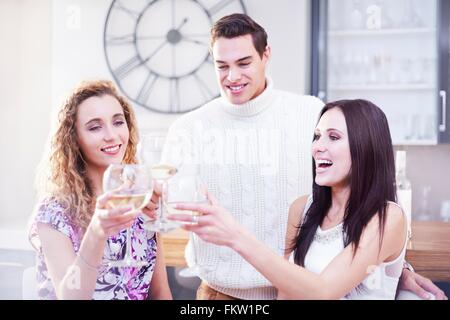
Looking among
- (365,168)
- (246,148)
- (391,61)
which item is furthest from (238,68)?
(391,61)

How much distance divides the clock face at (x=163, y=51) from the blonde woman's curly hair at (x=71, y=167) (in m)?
0.16

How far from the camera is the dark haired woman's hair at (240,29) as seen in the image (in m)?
1.12

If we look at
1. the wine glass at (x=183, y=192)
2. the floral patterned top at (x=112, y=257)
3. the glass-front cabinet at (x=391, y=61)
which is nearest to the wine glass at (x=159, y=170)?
the wine glass at (x=183, y=192)

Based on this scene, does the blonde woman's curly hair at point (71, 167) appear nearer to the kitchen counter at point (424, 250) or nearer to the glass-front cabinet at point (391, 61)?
the kitchen counter at point (424, 250)

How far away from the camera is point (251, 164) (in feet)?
3.77

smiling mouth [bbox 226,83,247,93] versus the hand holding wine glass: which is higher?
smiling mouth [bbox 226,83,247,93]

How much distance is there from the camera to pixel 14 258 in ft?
4.04

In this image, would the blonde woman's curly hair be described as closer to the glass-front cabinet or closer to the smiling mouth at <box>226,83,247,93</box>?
the smiling mouth at <box>226,83,247,93</box>

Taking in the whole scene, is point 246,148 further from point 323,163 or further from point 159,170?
point 159,170

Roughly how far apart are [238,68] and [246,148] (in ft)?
0.57

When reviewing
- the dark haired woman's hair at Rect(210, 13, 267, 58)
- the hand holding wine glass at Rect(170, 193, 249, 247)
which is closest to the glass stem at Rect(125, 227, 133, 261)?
the hand holding wine glass at Rect(170, 193, 249, 247)

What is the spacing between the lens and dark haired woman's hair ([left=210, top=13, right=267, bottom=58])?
1118mm

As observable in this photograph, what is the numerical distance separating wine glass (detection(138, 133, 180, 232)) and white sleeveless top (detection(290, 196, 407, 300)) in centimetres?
29
